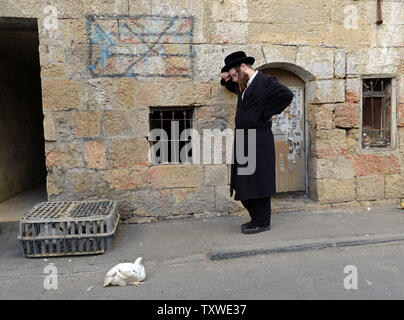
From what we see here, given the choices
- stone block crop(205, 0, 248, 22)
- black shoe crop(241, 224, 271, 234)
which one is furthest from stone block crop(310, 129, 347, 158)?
stone block crop(205, 0, 248, 22)

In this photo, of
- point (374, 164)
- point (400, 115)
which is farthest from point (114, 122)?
point (400, 115)

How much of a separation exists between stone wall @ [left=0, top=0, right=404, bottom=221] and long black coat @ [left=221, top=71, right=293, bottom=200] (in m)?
0.72

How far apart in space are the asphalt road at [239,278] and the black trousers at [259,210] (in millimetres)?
556

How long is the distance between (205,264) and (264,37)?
291 cm

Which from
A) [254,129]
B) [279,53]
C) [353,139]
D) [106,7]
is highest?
[106,7]

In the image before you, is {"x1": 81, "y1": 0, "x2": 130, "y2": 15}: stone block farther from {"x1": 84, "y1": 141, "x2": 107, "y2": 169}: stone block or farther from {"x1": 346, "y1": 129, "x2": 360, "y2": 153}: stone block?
{"x1": 346, "y1": 129, "x2": 360, "y2": 153}: stone block

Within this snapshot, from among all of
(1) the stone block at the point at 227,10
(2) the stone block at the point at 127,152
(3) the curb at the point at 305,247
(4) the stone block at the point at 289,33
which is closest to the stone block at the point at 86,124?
(2) the stone block at the point at 127,152

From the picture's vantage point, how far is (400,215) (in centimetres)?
405

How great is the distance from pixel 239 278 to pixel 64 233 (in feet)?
5.61

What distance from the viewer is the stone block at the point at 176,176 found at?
3.99 m

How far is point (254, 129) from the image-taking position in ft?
11.1

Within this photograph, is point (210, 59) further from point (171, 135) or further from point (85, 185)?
point (85, 185)

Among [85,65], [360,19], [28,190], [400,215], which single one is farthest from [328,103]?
[28,190]

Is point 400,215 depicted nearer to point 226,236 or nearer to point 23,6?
point 226,236
